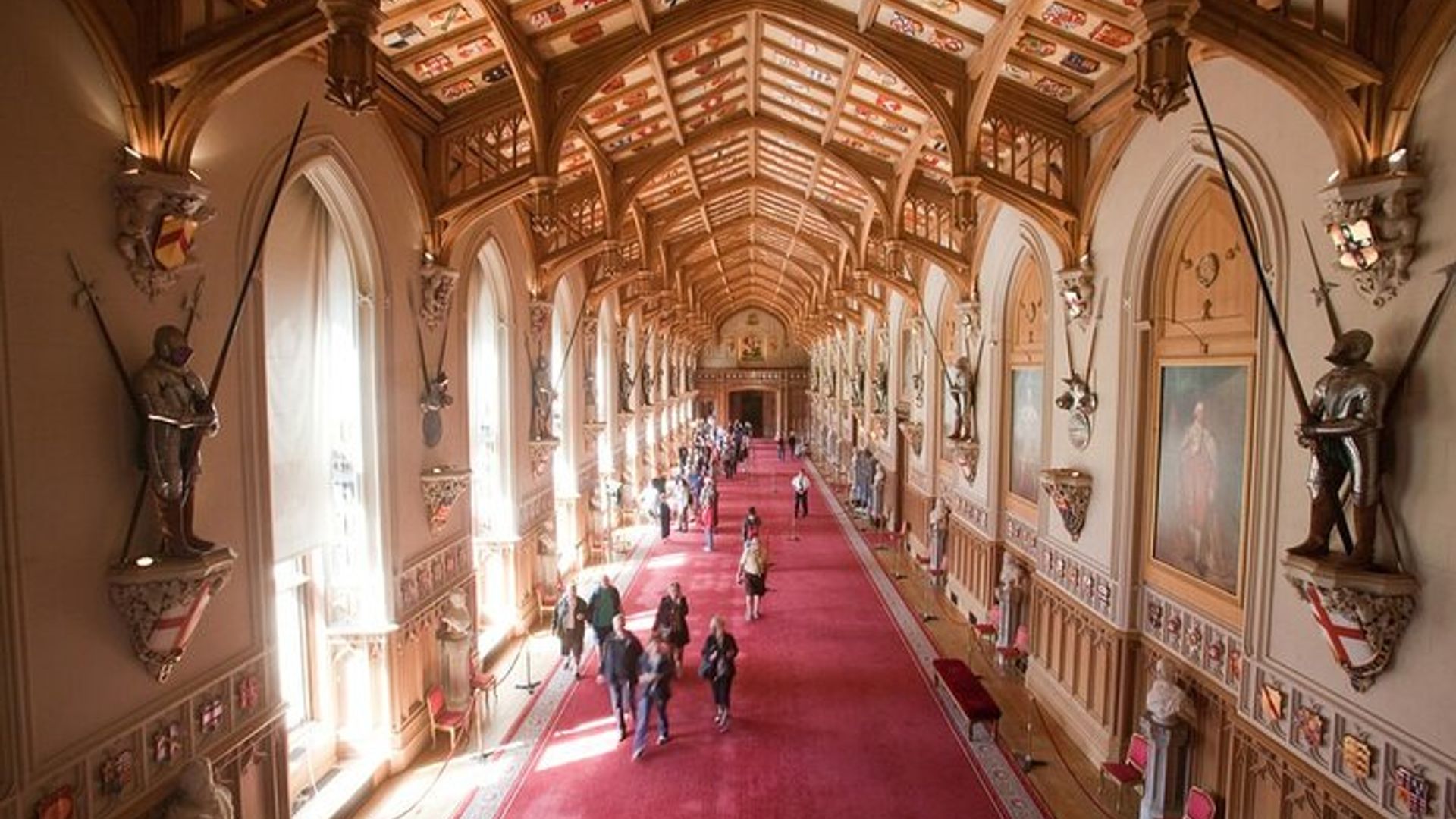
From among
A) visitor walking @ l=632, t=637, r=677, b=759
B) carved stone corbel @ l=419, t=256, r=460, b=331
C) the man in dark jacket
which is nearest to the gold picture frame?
visitor walking @ l=632, t=637, r=677, b=759

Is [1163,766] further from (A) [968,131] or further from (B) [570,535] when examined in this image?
(B) [570,535]

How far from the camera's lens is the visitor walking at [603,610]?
10.1m

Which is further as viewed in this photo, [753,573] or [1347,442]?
[753,573]

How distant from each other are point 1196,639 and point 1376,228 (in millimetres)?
→ 3686

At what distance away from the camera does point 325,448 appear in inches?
282

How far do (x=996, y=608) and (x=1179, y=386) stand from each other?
4831 mm

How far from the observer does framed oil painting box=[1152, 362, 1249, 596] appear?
6.18 metres

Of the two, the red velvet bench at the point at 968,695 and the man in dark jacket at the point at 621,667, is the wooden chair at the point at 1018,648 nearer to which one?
the red velvet bench at the point at 968,695

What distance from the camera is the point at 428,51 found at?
7531mm

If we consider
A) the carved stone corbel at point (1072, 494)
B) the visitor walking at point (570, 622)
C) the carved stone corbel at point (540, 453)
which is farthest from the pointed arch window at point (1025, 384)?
the carved stone corbel at point (540, 453)

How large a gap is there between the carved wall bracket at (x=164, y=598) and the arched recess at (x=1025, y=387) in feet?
27.8

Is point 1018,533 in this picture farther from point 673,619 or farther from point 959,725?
point 673,619

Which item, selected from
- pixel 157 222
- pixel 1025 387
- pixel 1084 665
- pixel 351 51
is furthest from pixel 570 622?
pixel 351 51

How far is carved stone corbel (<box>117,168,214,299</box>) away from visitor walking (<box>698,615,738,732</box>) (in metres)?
6.08
